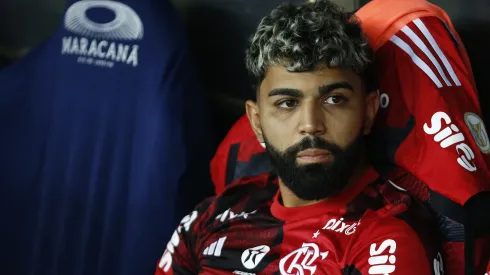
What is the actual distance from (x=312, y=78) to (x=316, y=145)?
0.38ft


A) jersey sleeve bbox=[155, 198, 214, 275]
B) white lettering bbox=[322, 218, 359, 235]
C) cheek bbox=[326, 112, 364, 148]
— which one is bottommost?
jersey sleeve bbox=[155, 198, 214, 275]

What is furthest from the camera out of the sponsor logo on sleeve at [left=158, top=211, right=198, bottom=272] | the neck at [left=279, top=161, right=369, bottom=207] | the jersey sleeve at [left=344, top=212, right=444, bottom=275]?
the sponsor logo on sleeve at [left=158, top=211, right=198, bottom=272]

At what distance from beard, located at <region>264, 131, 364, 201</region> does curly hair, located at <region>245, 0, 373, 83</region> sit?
13 cm

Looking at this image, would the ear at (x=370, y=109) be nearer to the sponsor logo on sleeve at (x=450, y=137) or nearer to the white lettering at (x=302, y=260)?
the sponsor logo on sleeve at (x=450, y=137)

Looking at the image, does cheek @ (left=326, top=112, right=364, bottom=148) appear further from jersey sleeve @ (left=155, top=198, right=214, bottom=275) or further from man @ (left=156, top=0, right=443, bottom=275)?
jersey sleeve @ (left=155, top=198, right=214, bottom=275)

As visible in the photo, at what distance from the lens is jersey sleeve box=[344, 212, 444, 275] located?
111 cm

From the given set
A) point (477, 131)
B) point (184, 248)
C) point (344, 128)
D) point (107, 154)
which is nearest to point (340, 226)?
point (344, 128)

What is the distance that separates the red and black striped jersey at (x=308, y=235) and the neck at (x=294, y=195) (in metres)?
0.01

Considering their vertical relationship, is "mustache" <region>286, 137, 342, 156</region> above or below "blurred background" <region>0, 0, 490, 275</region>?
above

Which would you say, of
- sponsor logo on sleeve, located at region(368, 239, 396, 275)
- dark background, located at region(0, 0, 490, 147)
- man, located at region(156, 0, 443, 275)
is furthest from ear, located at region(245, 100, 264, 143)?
dark background, located at region(0, 0, 490, 147)

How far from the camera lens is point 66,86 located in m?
1.85

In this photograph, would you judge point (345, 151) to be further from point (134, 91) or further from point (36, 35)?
point (36, 35)

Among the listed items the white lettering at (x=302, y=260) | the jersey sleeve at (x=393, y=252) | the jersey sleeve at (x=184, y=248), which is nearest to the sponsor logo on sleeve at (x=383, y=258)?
the jersey sleeve at (x=393, y=252)

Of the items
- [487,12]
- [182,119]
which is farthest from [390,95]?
[182,119]
